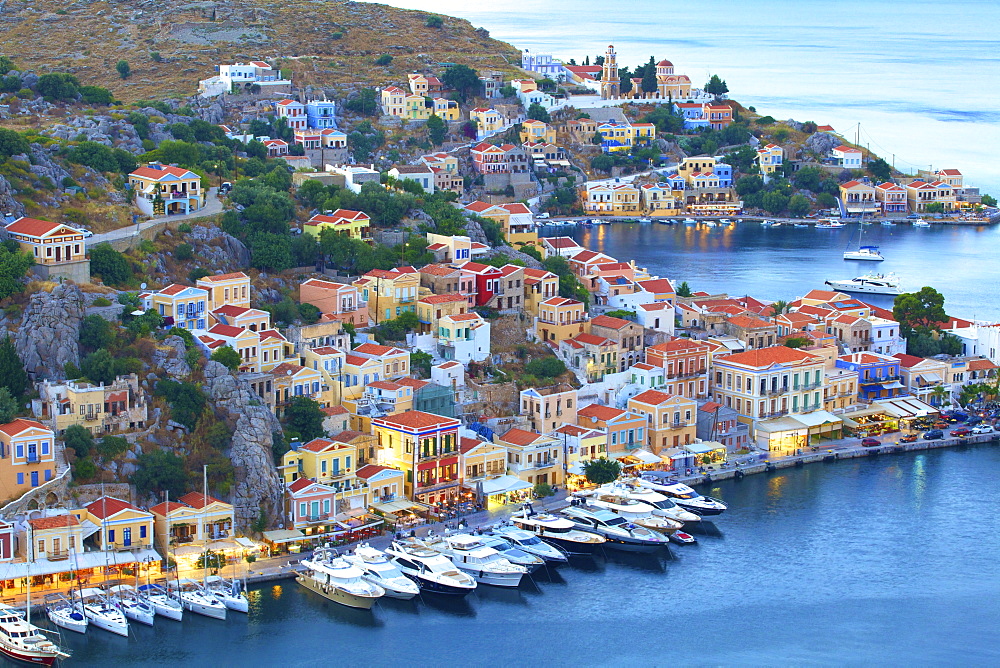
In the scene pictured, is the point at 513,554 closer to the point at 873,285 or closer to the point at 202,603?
the point at 202,603

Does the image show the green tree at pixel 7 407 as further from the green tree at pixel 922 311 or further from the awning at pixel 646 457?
the green tree at pixel 922 311

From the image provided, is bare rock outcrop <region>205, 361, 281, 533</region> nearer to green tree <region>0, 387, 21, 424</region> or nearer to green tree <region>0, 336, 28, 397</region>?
green tree <region>0, 336, 28, 397</region>

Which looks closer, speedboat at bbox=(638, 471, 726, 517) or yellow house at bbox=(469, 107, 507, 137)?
speedboat at bbox=(638, 471, 726, 517)

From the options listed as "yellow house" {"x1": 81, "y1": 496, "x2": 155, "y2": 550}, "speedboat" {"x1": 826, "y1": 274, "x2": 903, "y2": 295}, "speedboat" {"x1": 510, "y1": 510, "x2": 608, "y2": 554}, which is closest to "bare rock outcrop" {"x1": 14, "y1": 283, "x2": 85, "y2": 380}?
"yellow house" {"x1": 81, "y1": 496, "x2": 155, "y2": 550}

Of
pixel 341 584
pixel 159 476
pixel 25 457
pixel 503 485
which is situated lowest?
pixel 341 584

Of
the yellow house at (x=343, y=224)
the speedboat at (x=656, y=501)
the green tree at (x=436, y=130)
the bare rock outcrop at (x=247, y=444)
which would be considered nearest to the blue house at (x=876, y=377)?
the speedboat at (x=656, y=501)

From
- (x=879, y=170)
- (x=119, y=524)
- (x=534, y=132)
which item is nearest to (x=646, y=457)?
(x=119, y=524)
